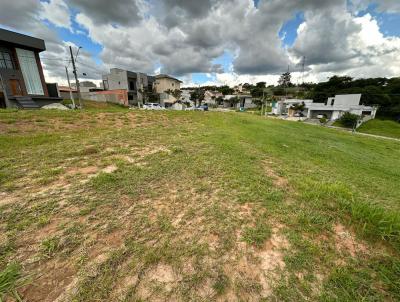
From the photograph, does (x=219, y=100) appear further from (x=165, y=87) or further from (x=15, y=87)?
(x=15, y=87)

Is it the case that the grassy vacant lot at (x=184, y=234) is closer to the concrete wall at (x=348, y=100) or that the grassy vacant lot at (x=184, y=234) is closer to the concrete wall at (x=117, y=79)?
the concrete wall at (x=117, y=79)

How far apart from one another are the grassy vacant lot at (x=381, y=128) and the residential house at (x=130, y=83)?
43.6 metres

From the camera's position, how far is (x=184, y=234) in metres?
2.33

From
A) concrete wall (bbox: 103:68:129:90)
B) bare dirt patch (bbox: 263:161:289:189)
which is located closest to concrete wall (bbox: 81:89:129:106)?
concrete wall (bbox: 103:68:129:90)

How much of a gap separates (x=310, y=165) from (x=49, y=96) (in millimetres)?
25393

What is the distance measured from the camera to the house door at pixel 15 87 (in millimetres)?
16828

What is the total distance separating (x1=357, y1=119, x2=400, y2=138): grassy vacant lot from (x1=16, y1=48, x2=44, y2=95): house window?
46639mm

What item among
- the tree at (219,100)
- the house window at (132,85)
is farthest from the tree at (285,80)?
the house window at (132,85)

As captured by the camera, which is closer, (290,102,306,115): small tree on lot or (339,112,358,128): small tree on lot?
(339,112,358,128): small tree on lot

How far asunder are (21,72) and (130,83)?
23.9 m

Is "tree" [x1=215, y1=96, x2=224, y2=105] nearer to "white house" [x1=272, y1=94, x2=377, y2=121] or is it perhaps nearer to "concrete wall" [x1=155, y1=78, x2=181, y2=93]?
"concrete wall" [x1=155, y1=78, x2=181, y2=93]

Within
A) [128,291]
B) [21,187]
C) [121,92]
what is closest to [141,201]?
[128,291]

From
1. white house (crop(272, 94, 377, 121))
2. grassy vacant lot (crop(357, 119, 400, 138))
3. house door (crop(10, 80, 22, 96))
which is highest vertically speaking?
house door (crop(10, 80, 22, 96))

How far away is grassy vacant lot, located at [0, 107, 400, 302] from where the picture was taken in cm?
171
